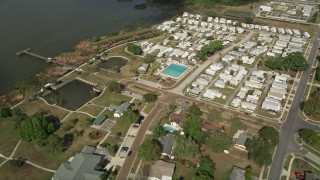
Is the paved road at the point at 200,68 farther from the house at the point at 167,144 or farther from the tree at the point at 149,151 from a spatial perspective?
the tree at the point at 149,151

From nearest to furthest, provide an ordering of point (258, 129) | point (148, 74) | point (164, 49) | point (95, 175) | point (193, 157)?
point (95, 175) → point (193, 157) → point (258, 129) → point (148, 74) → point (164, 49)

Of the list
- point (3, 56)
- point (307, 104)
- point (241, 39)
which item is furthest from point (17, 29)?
point (307, 104)

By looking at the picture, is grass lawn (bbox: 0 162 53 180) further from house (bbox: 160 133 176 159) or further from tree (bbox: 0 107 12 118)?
house (bbox: 160 133 176 159)

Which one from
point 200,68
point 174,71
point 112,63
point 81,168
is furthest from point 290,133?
→ point 112,63

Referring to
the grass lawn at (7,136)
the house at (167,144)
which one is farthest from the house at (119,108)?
the grass lawn at (7,136)

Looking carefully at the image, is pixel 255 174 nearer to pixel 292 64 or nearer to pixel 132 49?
pixel 292 64

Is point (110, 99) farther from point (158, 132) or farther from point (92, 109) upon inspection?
point (158, 132)

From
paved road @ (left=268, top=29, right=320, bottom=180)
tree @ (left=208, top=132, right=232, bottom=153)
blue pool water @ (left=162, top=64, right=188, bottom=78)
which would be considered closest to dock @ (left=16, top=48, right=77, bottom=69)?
blue pool water @ (left=162, top=64, right=188, bottom=78)
